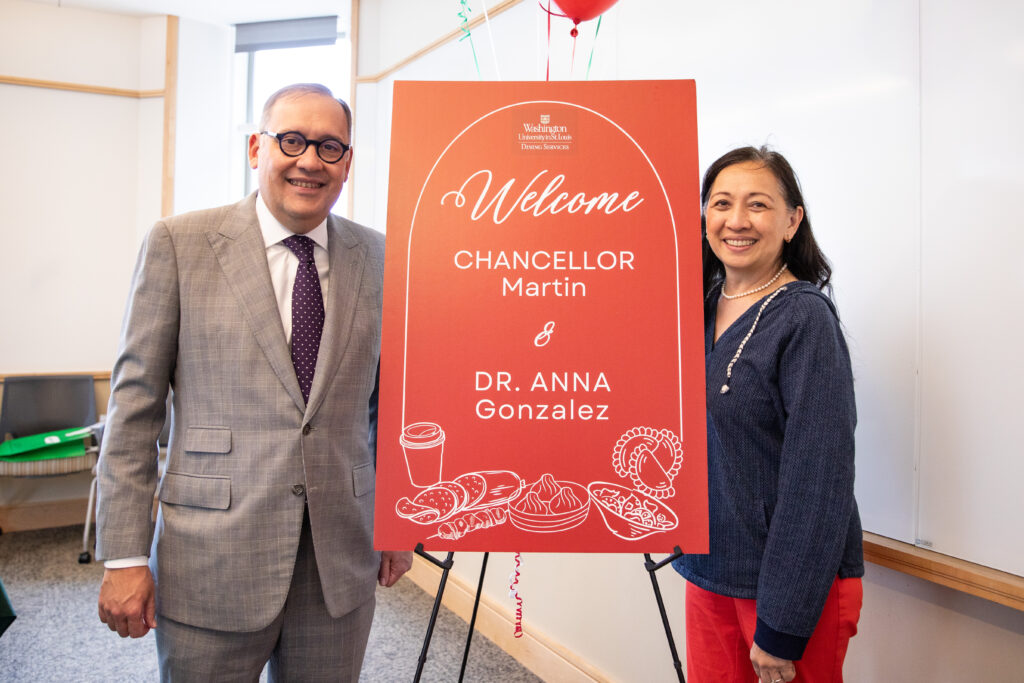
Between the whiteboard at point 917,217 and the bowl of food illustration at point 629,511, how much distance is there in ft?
2.46

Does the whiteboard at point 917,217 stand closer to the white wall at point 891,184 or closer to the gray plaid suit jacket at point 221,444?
the white wall at point 891,184

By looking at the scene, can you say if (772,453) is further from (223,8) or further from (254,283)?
(223,8)

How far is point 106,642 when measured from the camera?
117 inches

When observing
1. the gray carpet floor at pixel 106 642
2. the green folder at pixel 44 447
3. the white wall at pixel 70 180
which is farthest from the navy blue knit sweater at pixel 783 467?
the white wall at pixel 70 180

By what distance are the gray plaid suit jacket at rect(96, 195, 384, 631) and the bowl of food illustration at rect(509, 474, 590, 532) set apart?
1.31ft

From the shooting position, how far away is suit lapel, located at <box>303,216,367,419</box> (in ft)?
4.57

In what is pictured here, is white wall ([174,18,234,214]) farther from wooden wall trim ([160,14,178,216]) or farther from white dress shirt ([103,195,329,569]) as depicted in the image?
white dress shirt ([103,195,329,569])

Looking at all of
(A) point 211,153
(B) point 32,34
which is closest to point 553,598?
(A) point 211,153

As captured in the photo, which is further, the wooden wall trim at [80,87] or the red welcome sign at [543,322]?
the wooden wall trim at [80,87]

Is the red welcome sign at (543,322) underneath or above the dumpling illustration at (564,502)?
above

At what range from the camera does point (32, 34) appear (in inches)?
185

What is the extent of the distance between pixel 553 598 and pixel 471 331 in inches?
74.9

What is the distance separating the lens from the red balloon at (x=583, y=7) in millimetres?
1730

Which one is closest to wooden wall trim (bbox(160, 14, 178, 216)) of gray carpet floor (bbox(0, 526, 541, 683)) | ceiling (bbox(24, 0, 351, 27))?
ceiling (bbox(24, 0, 351, 27))
